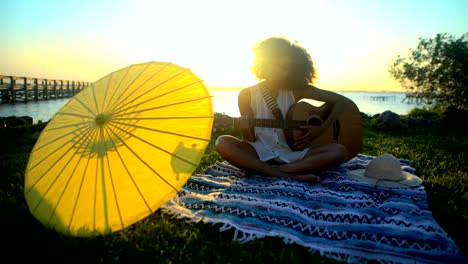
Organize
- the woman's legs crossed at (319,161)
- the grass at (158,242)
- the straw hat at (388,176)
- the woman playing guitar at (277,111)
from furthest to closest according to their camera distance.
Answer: the woman playing guitar at (277,111) < the woman's legs crossed at (319,161) < the straw hat at (388,176) < the grass at (158,242)

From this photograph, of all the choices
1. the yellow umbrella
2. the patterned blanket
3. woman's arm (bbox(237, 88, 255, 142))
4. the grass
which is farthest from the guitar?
the yellow umbrella

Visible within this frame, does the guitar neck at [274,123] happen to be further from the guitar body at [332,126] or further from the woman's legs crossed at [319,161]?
the woman's legs crossed at [319,161]

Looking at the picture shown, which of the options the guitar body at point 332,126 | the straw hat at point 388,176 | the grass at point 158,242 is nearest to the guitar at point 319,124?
the guitar body at point 332,126

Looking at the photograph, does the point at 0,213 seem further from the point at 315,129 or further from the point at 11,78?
the point at 11,78

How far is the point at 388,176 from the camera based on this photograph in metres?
3.36

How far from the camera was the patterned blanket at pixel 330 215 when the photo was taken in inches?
81.0

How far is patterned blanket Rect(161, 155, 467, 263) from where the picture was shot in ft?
6.75

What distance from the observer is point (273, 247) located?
217 cm

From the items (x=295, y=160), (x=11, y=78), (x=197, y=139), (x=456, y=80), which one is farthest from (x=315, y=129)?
(x=11, y=78)

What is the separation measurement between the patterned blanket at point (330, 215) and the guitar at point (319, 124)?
0.67 meters

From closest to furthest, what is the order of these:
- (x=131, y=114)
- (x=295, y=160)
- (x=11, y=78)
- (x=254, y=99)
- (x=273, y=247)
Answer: (x=273, y=247) < (x=131, y=114) < (x=295, y=160) < (x=254, y=99) < (x=11, y=78)

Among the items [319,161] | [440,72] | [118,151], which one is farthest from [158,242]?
[440,72]

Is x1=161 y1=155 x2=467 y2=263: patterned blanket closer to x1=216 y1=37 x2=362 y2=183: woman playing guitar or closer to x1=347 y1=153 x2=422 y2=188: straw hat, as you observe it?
x1=347 y1=153 x2=422 y2=188: straw hat

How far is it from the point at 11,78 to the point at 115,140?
23747 millimetres
